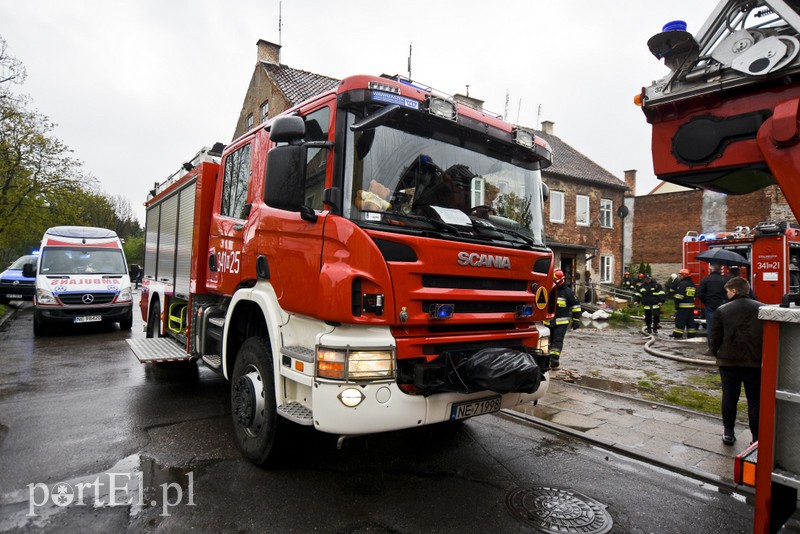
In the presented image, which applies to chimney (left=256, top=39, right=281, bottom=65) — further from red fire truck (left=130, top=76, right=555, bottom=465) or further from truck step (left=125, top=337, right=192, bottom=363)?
red fire truck (left=130, top=76, right=555, bottom=465)

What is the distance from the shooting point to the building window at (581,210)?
24.2 metres

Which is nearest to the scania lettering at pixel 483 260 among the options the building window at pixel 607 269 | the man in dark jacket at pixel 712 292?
the man in dark jacket at pixel 712 292

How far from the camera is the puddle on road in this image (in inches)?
118

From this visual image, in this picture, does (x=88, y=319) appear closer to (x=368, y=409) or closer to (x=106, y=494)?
(x=106, y=494)

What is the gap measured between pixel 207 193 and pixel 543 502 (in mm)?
4502

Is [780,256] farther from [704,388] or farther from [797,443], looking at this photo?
[797,443]

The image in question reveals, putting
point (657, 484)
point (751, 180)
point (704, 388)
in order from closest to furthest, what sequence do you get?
1. point (751, 180)
2. point (657, 484)
3. point (704, 388)

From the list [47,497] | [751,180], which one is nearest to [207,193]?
[47,497]

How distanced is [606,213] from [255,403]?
25.5m

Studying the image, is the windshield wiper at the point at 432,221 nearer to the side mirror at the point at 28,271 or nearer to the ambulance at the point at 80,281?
the ambulance at the point at 80,281

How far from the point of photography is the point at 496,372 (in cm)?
301

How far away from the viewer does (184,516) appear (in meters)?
2.98

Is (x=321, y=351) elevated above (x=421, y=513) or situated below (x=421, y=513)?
above

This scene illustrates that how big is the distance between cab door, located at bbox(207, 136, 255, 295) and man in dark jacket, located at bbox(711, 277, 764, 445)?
4.45 meters
